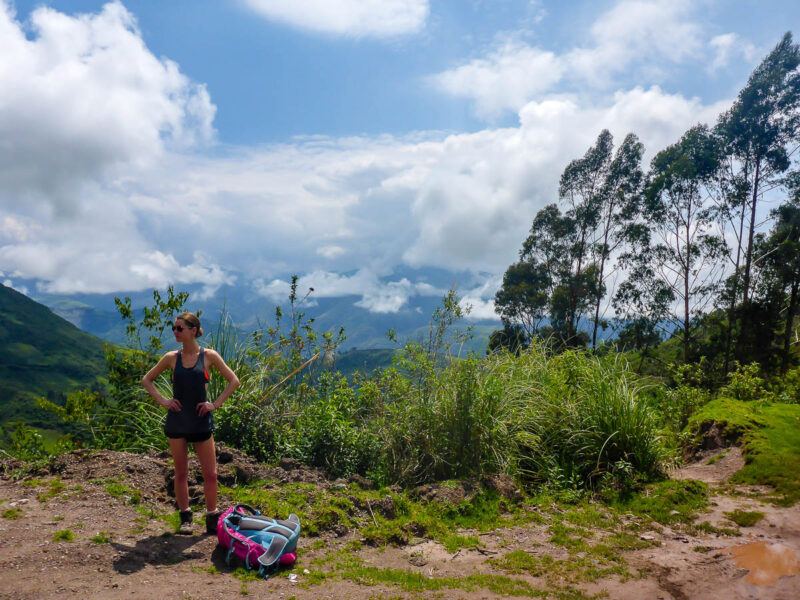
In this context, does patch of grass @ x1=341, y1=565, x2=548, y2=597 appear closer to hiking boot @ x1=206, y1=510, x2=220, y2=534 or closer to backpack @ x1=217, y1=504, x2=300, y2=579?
backpack @ x1=217, y1=504, x2=300, y2=579

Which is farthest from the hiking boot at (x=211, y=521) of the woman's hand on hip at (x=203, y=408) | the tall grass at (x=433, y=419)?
the tall grass at (x=433, y=419)

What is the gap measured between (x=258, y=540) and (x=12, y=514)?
229 cm

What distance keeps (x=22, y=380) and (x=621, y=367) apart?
132 meters

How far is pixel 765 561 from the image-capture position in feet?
12.8

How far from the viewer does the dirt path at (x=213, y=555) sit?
3484 millimetres

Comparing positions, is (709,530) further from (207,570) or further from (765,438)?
(207,570)

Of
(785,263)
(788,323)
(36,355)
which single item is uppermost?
(785,263)

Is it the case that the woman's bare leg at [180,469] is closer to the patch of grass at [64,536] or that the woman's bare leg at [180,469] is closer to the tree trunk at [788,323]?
the patch of grass at [64,536]

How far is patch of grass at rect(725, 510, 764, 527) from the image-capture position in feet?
15.1

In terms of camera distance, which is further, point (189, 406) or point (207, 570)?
point (189, 406)

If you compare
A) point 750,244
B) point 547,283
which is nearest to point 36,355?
point 547,283

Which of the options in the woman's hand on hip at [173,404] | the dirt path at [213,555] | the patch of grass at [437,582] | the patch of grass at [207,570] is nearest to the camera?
the dirt path at [213,555]

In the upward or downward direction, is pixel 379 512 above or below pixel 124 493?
below

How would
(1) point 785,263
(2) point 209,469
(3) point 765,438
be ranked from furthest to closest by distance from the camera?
(1) point 785,263
(3) point 765,438
(2) point 209,469
